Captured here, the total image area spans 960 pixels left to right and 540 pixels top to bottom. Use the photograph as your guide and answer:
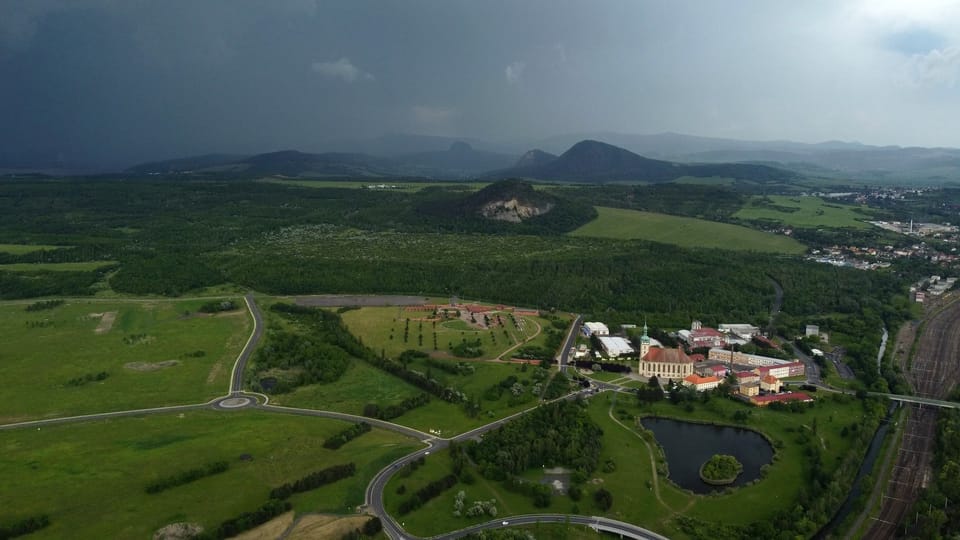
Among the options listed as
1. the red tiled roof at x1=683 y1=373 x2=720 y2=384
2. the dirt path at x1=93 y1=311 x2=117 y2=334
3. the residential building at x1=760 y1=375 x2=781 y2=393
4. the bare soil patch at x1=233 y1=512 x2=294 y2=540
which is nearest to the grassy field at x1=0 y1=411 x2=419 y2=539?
the bare soil patch at x1=233 y1=512 x2=294 y2=540

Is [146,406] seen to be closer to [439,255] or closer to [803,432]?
[803,432]

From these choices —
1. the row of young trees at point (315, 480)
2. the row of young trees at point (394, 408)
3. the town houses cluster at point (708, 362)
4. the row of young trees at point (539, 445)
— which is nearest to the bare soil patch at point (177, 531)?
the row of young trees at point (315, 480)

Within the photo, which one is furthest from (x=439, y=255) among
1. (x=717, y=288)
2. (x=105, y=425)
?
(x=105, y=425)

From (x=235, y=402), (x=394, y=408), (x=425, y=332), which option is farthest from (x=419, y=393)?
(x=425, y=332)

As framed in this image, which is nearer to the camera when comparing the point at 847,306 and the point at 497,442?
the point at 497,442

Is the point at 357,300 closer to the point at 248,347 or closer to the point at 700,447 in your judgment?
the point at 248,347

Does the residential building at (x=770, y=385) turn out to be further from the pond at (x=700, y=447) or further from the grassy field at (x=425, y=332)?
the grassy field at (x=425, y=332)

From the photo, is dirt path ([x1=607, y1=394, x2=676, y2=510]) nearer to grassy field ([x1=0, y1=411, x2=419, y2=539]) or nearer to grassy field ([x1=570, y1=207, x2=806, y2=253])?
grassy field ([x1=0, y1=411, x2=419, y2=539])
